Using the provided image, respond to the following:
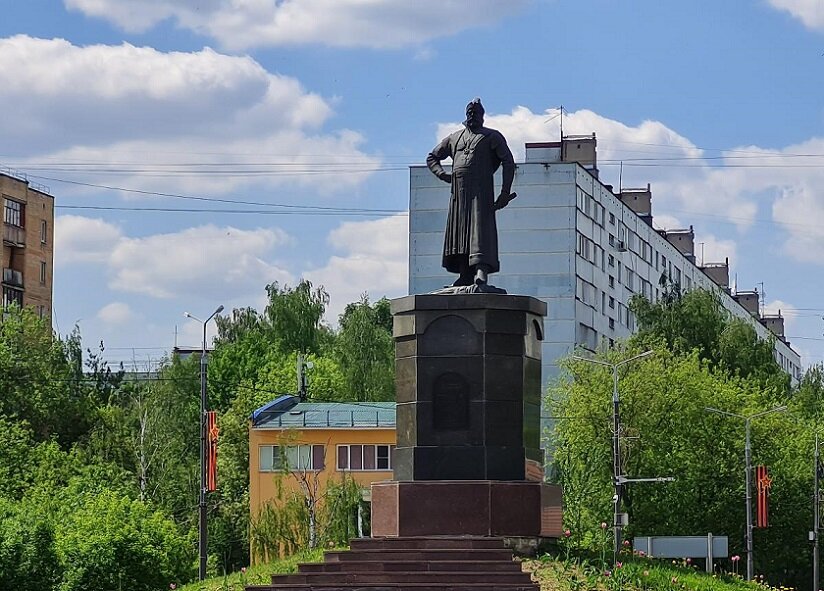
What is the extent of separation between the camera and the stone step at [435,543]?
23922 millimetres

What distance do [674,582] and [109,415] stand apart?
4920 cm

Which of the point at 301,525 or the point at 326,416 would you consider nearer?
the point at 301,525

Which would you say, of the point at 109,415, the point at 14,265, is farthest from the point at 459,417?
the point at 14,265

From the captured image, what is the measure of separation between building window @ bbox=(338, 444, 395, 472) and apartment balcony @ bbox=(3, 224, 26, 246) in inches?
940

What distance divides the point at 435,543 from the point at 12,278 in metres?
60.5

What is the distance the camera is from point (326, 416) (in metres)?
64.6

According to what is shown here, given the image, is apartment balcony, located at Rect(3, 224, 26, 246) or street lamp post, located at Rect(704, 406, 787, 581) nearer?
street lamp post, located at Rect(704, 406, 787, 581)

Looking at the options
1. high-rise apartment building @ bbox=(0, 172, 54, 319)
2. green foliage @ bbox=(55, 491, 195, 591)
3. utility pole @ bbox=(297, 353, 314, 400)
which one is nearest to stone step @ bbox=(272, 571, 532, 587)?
green foliage @ bbox=(55, 491, 195, 591)

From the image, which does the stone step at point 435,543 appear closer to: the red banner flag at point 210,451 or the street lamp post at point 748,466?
the red banner flag at point 210,451

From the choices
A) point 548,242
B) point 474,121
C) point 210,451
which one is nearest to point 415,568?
point 474,121

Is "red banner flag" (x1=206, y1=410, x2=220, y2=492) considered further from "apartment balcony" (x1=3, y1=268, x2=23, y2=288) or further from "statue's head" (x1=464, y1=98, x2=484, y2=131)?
"apartment balcony" (x1=3, y1=268, x2=23, y2=288)

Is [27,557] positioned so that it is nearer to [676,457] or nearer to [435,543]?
[435,543]

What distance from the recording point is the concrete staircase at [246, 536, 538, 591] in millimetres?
22859

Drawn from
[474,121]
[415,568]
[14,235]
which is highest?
[14,235]
